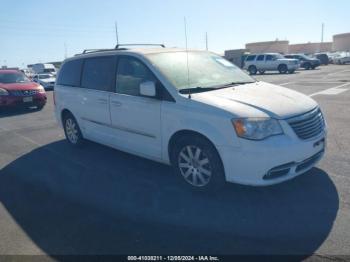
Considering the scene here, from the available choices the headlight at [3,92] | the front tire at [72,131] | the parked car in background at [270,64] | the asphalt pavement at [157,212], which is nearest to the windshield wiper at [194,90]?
the asphalt pavement at [157,212]

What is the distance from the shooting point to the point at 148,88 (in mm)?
4543

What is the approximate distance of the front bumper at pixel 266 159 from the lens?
3795mm

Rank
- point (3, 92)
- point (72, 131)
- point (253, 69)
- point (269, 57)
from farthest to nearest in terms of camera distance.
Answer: point (253, 69), point (269, 57), point (3, 92), point (72, 131)

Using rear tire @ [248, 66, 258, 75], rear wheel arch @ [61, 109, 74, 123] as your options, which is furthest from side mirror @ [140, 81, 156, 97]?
rear tire @ [248, 66, 258, 75]

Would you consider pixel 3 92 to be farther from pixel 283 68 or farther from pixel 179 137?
pixel 283 68

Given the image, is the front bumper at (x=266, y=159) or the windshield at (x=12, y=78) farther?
the windshield at (x=12, y=78)

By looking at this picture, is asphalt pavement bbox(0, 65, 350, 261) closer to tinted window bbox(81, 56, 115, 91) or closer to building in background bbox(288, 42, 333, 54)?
tinted window bbox(81, 56, 115, 91)

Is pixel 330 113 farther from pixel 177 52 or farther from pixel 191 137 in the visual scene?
pixel 191 137

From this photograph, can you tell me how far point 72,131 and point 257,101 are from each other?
4161mm

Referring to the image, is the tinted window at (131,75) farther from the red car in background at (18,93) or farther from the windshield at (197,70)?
the red car in background at (18,93)

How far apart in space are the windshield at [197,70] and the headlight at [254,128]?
103cm

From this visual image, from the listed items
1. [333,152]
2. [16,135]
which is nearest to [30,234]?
[333,152]

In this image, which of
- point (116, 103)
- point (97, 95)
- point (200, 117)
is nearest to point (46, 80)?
point (97, 95)

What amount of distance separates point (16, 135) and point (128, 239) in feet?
20.5
